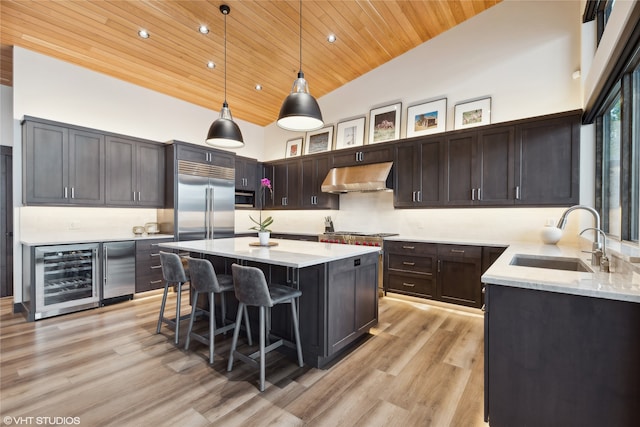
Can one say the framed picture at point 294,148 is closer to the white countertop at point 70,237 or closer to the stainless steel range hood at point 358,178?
the stainless steel range hood at point 358,178

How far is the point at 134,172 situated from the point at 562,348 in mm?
5556

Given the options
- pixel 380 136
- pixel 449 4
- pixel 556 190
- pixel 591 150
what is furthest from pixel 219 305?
pixel 449 4

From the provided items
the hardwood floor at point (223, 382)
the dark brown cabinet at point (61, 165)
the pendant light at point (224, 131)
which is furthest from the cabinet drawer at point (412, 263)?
the dark brown cabinet at point (61, 165)

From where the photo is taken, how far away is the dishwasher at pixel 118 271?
13.2 ft

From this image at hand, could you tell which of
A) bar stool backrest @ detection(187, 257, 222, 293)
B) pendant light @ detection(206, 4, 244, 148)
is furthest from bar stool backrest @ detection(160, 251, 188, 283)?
pendant light @ detection(206, 4, 244, 148)

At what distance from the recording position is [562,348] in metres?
1.39

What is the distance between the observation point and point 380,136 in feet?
16.6

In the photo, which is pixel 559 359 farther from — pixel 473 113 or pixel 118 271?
pixel 118 271

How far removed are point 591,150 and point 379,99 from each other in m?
3.09

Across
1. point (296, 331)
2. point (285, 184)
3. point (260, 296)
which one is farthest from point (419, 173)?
point (260, 296)

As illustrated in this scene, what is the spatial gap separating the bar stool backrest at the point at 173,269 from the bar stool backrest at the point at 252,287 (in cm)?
87

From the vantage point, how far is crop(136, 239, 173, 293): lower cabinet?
4344 mm

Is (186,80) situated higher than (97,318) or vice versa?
(186,80)

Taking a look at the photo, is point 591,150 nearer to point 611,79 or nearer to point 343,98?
point 611,79
